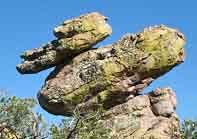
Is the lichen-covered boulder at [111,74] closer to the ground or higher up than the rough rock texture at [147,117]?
higher up

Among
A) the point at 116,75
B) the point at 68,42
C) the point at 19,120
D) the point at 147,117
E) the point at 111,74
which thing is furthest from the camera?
the point at 68,42

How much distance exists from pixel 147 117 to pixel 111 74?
5.68 meters

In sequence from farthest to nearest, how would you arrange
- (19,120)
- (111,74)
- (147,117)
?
(111,74) → (147,117) → (19,120)

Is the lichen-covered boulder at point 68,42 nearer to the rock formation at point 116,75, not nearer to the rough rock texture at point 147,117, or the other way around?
the rock formation at point 116,75

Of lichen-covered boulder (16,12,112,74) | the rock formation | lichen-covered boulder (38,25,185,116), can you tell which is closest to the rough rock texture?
the rock formation

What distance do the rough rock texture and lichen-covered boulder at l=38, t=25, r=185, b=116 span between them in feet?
1.45

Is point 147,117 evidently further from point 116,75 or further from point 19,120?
point 19,120

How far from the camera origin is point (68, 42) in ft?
189

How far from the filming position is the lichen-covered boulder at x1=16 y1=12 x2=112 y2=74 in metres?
57.8

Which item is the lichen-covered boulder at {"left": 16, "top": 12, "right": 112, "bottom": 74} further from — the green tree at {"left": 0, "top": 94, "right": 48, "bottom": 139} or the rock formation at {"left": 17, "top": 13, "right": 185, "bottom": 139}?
the green tree at {"left": 0, "top": 94, "right": 48, "bottom": 139}

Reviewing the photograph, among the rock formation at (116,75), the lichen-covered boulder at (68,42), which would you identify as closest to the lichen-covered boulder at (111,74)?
the rock formation at (116,75)

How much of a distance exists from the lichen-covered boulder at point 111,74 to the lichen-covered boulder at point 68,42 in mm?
1323

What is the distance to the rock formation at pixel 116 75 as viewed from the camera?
182ft

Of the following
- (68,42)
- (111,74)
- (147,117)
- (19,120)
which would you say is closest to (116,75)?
(111,74)
